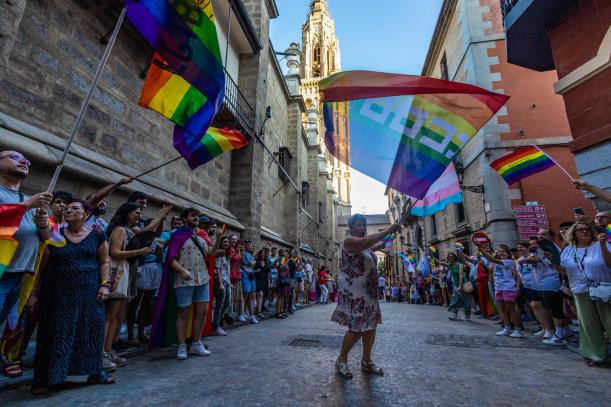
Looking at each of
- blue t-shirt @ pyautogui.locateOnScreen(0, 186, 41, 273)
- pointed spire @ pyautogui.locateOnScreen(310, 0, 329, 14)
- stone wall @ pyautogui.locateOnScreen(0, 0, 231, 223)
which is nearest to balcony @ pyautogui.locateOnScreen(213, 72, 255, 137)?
stone wall @ pyautogui.locateOnScreen(0, 0, 231, 223)

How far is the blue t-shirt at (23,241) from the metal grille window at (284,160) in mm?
13704

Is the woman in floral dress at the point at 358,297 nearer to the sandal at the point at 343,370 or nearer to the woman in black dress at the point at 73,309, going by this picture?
the sandal at the point at 343,370

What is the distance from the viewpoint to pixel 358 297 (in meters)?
3.06

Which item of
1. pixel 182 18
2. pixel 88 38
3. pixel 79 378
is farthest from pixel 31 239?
pixel 88 38

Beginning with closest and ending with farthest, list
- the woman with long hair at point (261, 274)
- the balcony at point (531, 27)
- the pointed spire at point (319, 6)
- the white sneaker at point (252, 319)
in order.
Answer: the balcony at point (531, 27) < the white sneaker at point (252, 319) < the woman with long hair at point (261, 274) < the pointed spire at point (319, 6)

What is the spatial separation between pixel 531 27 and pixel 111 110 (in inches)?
336

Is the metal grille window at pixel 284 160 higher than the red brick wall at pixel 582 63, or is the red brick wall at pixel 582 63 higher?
the metal grille window at pixel 284 160

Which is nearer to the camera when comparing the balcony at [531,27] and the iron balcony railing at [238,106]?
the balcony at [531,27]

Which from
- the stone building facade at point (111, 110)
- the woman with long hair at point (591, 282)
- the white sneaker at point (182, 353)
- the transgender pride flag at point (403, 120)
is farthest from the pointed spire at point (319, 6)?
the white sneaker at point (182, 353)

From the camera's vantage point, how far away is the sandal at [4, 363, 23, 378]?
2611 mm

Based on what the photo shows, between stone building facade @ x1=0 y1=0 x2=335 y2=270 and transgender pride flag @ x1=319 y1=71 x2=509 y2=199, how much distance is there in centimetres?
363

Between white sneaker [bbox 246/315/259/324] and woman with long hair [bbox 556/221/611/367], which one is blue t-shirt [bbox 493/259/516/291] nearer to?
woman with long hair [bbox 556/221/611/367]

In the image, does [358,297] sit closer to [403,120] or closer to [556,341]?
[403,120]

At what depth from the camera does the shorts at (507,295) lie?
19.0ft
